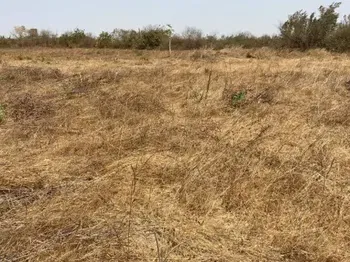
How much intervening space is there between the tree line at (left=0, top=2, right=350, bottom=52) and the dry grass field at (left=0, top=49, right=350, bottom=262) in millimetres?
18281

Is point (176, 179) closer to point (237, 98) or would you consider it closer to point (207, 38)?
point (237, 98)

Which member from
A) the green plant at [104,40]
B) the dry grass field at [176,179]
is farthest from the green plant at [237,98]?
the green plant at [104,40]

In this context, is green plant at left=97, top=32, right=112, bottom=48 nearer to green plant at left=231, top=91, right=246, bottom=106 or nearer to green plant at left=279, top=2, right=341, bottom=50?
green plant at left=279, top=2, right=341, bottom=50

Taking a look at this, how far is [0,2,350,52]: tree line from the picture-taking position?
23.9 m

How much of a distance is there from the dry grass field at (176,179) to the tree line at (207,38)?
60.0 ft

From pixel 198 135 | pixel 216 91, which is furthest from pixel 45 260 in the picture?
pixel 216 91

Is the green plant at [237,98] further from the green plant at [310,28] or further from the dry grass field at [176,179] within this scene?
the green plant at [310,28]

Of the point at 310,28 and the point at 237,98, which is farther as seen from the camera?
the point at 310,28

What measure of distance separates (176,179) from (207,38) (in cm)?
2874

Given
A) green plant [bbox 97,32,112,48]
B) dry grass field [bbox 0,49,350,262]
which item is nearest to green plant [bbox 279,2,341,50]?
green plant [bbox 97,32,112,48]

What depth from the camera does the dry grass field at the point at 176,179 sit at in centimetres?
246

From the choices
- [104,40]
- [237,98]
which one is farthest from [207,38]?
[237,98]

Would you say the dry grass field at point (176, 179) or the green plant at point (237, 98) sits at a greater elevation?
the green plant at point (237, 98)

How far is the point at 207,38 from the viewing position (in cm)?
3092
